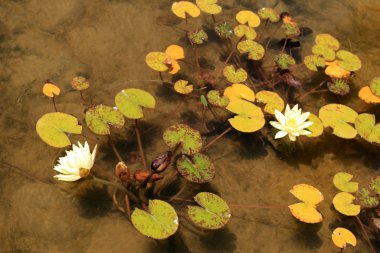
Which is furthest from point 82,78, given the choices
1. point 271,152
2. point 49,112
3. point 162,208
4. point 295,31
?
point 295,31

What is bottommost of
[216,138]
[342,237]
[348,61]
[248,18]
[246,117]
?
[342,237]

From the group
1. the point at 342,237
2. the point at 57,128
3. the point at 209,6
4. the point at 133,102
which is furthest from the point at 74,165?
the point at 209,6

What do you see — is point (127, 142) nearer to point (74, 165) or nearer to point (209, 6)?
point (74, 165)

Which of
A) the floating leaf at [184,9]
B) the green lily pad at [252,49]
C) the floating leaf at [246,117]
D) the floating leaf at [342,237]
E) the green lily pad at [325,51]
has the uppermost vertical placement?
the floating leaf at [184,9]

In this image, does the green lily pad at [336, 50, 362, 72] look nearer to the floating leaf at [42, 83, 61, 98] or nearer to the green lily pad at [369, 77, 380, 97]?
the green lily pad at [369, 77, 380, 97]

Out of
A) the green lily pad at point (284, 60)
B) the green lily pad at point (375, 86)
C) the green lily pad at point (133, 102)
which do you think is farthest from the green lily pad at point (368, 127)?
the green lily pad at point (133, 102)

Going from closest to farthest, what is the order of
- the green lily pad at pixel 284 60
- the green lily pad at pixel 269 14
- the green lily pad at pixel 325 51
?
the green lily pad at pixel 284 60, the green lily pad at pixel 325 51, the green lily pad at pixel 269 14

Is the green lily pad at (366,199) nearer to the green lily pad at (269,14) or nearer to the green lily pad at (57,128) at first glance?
the green lily pad at (269,14)
